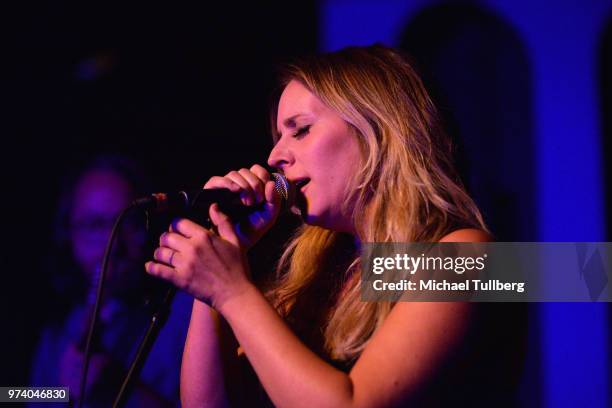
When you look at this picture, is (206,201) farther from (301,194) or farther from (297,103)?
(297,103)

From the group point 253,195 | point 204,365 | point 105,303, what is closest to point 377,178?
point 253,195

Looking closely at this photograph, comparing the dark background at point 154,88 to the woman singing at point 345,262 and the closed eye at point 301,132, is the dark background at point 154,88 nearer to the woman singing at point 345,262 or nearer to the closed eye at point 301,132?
the woman singing at point 345,262

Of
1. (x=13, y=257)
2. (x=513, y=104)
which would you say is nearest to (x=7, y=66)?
(x=13, y=257)

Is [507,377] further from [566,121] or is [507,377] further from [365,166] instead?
[566,121]

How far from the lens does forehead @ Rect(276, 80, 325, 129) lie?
1.32m

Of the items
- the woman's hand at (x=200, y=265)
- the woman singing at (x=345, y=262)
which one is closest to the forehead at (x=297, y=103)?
the woman singing at (x=345, y=262)

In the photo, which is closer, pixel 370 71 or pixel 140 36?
pixel 370 71

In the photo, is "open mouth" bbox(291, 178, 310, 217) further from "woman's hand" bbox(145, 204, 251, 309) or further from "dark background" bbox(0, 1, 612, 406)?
"dark background" bbox(0, 1, 612, 406)

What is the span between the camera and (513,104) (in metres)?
2.06

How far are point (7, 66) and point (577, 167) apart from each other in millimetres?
2012

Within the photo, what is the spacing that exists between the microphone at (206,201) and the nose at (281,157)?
52 millimetres

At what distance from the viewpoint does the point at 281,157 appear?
131 cm

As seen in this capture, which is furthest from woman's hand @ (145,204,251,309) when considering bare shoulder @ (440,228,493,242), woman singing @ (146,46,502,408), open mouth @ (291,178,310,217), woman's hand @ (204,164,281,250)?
bare shoulder @ (440,228,493,242)

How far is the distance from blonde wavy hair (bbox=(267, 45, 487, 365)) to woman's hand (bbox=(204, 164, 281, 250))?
0.18 m
